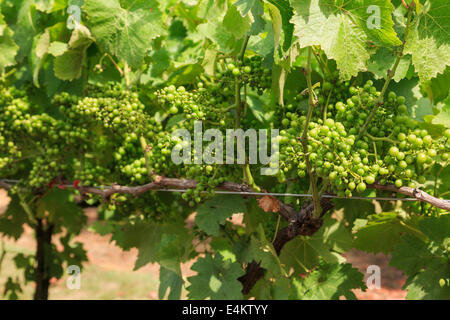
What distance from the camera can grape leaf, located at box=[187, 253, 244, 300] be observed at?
206 cm

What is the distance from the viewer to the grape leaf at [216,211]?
83.0 inches

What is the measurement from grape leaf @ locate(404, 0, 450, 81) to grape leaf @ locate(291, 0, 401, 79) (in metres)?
0.07

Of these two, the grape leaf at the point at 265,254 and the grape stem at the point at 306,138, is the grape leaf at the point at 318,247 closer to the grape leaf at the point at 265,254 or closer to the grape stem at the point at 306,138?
the grape leaf at the point at 265,254

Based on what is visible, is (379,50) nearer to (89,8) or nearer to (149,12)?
(149,12)

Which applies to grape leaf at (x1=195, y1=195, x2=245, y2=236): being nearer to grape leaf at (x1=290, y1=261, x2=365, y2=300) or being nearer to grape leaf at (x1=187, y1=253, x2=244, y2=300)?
grape leaf at (x1=187, y1=253, x2=244, y2=300)

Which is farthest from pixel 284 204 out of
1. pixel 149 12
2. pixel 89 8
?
pixel 89 8

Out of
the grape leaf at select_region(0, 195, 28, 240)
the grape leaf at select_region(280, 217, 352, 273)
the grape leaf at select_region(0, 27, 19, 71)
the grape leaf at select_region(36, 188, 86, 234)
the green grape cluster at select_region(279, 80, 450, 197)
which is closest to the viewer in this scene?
the green grape cluster at select_region(279, 80, 450, 197)

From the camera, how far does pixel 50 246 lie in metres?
4.20

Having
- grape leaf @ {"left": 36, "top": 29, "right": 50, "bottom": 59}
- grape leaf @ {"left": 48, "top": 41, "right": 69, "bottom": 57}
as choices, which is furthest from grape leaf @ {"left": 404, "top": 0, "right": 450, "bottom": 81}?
grape leaf @ {"left": 36, "top": 29, "right": 50, "bottom": 59}

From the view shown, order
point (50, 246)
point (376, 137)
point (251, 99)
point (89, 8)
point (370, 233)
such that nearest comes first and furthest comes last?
point (376, 137) < point (89, 8) < point (370, 233) < point (251, 99) < point (50, 246)

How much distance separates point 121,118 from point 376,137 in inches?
43.7

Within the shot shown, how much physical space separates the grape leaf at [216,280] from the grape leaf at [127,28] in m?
0.94

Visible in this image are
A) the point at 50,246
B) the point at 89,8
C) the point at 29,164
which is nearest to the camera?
the point at 89,8

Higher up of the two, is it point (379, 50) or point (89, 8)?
point (89, 8)
